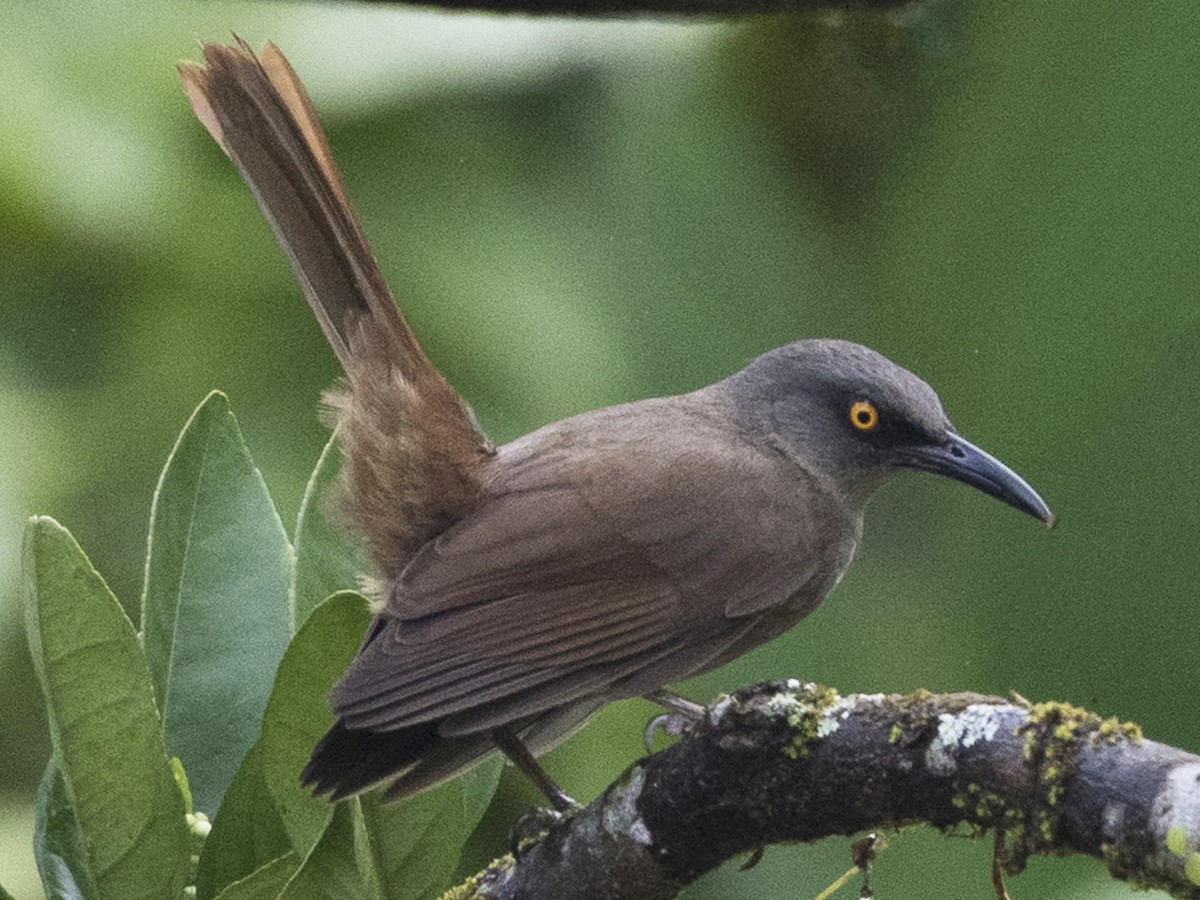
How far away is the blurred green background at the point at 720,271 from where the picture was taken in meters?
4.23

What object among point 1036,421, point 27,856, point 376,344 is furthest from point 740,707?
point 1036,421

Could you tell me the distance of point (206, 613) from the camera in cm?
249

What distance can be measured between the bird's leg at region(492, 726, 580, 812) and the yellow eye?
0.82 metres

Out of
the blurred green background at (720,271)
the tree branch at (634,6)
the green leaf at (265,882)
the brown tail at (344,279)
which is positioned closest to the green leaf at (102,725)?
the green leaf at (265,882)

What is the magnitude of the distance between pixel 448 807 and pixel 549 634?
15.4 inches

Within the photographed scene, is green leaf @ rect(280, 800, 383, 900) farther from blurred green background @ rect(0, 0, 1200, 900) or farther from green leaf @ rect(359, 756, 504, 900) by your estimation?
blurred green background @ rect(0, 0, 1200, 900)

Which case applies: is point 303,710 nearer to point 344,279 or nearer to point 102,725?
point 102,725

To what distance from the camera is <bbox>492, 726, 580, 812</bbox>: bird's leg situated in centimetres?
268

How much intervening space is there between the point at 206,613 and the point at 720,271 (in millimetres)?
2657

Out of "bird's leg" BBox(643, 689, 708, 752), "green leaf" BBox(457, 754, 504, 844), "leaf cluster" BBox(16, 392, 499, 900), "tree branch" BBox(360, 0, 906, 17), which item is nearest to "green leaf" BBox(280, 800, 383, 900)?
"leaf cluster" BBox(16, 392, 499, 900)

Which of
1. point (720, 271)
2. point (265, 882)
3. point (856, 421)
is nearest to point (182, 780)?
point (265, 882)

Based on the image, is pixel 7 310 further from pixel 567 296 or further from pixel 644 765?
pixel 644 765

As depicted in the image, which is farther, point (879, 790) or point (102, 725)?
point (102, 725)

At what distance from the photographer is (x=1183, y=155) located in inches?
183
